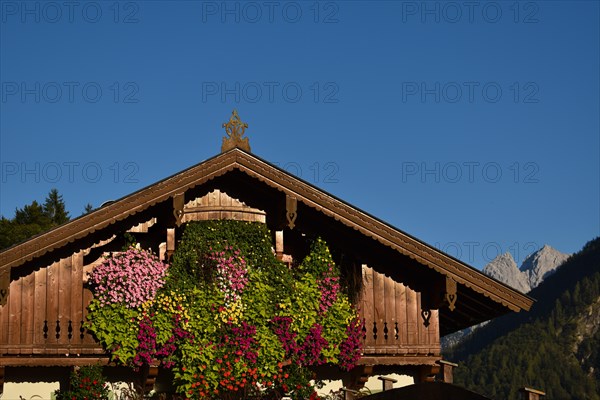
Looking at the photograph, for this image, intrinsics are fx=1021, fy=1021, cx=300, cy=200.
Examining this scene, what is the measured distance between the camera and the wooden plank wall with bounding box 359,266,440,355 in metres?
23.9

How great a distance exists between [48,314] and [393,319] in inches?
311

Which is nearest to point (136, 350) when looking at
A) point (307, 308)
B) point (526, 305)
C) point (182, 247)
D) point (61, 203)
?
point (182, 247)

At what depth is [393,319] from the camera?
78.8ft

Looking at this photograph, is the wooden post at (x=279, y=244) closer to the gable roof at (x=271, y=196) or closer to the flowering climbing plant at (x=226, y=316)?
the flowering climbing plant at (x=226, y=316)

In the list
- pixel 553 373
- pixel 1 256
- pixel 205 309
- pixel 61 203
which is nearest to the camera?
pixel 1 256

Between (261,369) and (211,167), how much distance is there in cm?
458

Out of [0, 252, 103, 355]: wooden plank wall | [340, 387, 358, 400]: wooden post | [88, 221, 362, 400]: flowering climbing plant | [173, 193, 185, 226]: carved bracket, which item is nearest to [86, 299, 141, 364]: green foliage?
[88, 221, 362, 400]: flowering climbing plant

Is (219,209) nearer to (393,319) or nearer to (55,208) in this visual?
(393,319)

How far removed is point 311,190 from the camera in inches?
902

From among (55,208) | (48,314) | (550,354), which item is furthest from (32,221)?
(550,354)

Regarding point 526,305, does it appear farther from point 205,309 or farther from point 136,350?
point 136,350

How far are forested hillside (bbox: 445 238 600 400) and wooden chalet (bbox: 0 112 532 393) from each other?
14035cm

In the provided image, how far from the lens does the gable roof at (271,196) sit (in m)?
21.8

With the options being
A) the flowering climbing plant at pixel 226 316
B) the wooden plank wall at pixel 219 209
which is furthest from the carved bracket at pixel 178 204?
the wooden plank wall at pixel 219 209
